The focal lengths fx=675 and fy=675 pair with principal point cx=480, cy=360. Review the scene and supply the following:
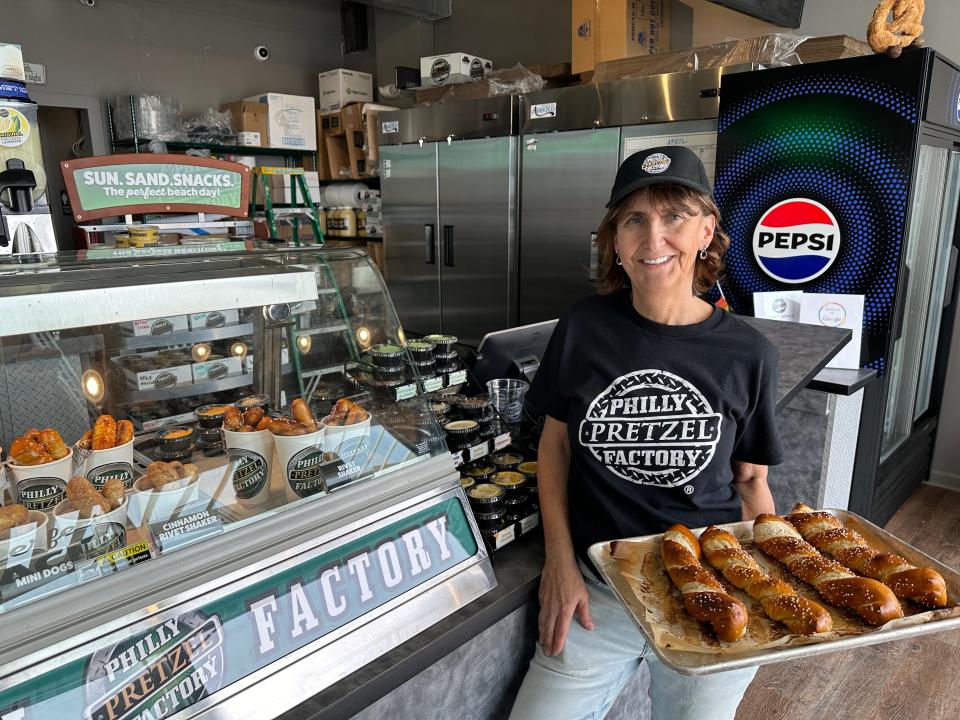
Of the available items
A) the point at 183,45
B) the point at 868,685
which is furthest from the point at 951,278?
the point at 183,45

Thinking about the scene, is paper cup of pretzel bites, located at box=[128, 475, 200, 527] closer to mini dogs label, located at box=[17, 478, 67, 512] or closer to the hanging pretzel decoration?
mini dogs label, located at box=[17, 478, 67, 512]

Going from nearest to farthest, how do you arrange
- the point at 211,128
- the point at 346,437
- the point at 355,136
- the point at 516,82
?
the point at 346,437
the point at 516,82
the point at 211,128
the point at 355,136

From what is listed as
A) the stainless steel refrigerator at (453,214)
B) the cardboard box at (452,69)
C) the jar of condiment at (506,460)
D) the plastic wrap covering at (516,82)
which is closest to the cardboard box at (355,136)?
the stainless steel refrigerator at (453,214)

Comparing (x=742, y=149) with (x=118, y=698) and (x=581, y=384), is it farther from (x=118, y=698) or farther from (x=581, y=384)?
(x=118, y=698)

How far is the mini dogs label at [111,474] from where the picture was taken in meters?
1.19

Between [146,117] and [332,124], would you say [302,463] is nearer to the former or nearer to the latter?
[146,117]

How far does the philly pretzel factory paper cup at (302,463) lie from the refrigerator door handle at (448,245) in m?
3.91

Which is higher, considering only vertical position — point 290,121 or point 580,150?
point 290,121

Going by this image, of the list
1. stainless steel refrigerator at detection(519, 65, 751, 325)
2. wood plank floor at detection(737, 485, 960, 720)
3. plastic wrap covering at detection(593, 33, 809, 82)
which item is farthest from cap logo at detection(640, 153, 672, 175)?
plastic wrap covering at detection(593, 33, 809, 82)

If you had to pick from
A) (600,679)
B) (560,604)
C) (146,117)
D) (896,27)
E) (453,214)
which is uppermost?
(146,117)

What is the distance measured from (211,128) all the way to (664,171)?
5231mm

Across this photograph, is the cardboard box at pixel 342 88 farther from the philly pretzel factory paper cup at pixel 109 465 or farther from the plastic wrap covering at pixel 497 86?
the philly pretzel factory paper cup at pixel 109 465

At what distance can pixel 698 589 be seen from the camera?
3.48 feet

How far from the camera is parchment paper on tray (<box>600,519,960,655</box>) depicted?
3.25ft
